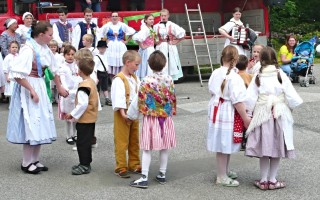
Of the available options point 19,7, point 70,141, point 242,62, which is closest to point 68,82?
point 70,141

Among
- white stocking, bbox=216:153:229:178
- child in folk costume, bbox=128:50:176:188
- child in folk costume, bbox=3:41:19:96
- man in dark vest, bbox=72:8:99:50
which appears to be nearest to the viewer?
child in folk costume, bbox=128:50:176:188

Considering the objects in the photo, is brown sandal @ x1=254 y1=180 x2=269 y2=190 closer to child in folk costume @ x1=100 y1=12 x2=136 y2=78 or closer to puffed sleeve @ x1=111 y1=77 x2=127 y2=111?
puffed sleeve @ x1=111 y1=77 x2=127 y2=111

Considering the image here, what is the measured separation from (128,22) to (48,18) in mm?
2036

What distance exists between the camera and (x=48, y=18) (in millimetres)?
12656

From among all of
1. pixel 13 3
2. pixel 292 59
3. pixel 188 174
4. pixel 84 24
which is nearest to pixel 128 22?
pixel 84 24

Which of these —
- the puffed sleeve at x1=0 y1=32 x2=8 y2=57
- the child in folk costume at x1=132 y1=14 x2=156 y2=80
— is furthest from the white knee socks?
the puffed sleeve at x1=0 y1=32 x2=8 y2=57

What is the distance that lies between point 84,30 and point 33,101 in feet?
19.6

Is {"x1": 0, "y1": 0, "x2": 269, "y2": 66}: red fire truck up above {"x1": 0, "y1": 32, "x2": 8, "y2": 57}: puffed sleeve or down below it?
above

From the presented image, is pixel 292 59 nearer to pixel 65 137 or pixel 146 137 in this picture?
pixel 65 137

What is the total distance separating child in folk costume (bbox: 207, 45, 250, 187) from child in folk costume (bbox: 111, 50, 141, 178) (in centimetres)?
94

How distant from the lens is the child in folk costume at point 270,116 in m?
5.64

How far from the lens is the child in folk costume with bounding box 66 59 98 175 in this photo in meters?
6.21

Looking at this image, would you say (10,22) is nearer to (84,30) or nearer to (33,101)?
(84,30)

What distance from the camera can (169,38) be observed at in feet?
38.5
